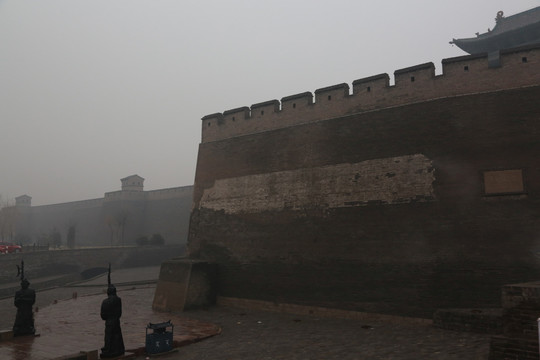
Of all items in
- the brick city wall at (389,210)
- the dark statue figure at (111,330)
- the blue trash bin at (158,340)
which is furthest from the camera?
the brick city wall at (389,210)

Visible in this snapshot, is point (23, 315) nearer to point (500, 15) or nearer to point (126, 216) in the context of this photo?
point (500, 15)

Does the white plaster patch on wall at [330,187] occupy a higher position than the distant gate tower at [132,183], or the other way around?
the distant gate tower at [132,183]

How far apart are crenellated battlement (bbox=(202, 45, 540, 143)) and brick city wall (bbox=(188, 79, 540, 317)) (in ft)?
0.65

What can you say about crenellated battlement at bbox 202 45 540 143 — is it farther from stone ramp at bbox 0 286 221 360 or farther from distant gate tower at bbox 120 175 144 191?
distant gate tower at bbox 120 175 144 191

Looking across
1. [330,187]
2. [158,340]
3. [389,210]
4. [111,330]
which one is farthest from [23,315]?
[389,210]

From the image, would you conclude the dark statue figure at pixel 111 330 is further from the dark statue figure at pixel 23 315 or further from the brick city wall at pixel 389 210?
the brick city wall at pixel 389 210

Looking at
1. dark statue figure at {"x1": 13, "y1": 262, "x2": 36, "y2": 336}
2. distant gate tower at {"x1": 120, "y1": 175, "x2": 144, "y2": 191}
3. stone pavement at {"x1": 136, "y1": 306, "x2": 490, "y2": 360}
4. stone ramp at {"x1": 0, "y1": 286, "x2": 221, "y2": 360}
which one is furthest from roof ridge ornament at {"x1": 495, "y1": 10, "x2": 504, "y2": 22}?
distant gate tower at {"x1": 120, "y1": 175, "x2": 144, "y2": 191}

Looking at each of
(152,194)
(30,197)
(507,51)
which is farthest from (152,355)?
(30,197)

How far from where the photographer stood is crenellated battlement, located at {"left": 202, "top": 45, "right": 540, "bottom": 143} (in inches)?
376

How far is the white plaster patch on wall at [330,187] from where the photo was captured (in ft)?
33.5

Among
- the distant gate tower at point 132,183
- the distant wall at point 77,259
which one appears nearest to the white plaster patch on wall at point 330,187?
the distant wall at point 77,259

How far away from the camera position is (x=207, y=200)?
1473 cm

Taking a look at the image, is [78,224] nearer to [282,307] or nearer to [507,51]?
[282,307]

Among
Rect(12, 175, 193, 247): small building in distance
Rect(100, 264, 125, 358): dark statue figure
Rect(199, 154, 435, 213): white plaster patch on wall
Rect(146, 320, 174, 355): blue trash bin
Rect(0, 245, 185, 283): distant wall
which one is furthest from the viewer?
Rect(12, 175, 193, 247): small building in distance
